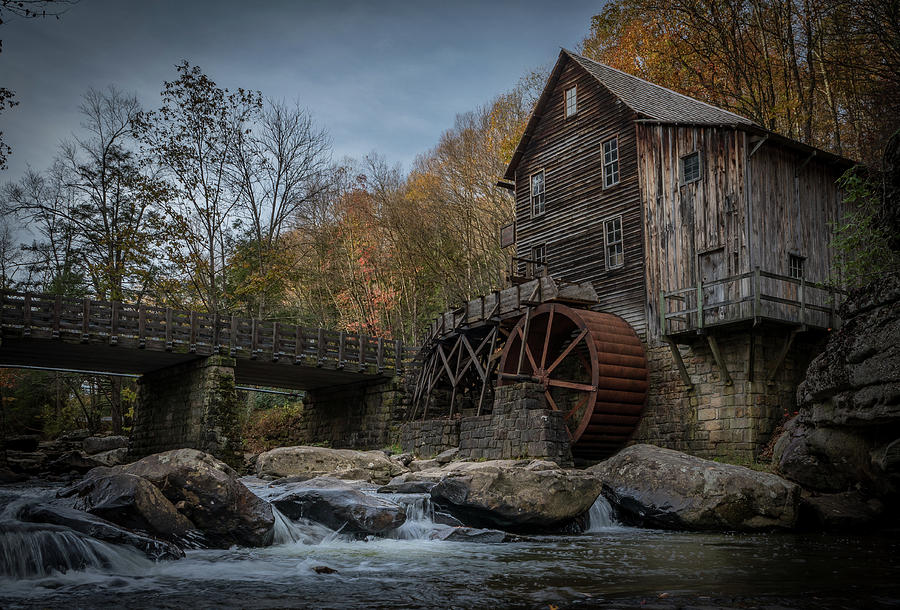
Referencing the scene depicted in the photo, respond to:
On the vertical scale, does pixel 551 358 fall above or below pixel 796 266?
below

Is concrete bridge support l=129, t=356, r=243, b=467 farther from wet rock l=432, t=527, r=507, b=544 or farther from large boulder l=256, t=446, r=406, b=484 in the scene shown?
wet rock l=432, t=527, r=507, b=544

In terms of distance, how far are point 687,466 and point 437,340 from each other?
11.7 m

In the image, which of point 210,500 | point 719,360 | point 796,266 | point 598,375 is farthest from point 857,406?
point 796,266

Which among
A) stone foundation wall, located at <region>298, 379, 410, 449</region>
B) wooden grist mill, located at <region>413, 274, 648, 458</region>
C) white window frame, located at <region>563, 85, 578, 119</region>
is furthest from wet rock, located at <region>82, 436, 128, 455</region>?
white window frame, located at <region>563, 85, 578, 119</region>

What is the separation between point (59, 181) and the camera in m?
25.3

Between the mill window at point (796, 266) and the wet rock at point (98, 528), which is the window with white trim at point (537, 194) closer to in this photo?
the mill window at point (796, 266)

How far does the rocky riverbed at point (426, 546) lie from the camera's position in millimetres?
5117

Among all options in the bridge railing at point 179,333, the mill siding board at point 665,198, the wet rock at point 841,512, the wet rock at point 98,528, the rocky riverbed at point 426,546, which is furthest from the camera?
the bridge railing at point 179,333

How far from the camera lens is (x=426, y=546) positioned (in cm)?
813

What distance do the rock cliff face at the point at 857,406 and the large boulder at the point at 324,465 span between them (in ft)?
25.2

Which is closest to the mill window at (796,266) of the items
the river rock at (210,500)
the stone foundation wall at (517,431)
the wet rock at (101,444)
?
the stone foundation wall at (517,431)

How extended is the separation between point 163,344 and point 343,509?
492 inches

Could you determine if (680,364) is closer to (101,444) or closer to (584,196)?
(584,196)

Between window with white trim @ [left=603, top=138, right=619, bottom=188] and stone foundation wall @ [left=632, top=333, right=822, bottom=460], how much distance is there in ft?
15.2
